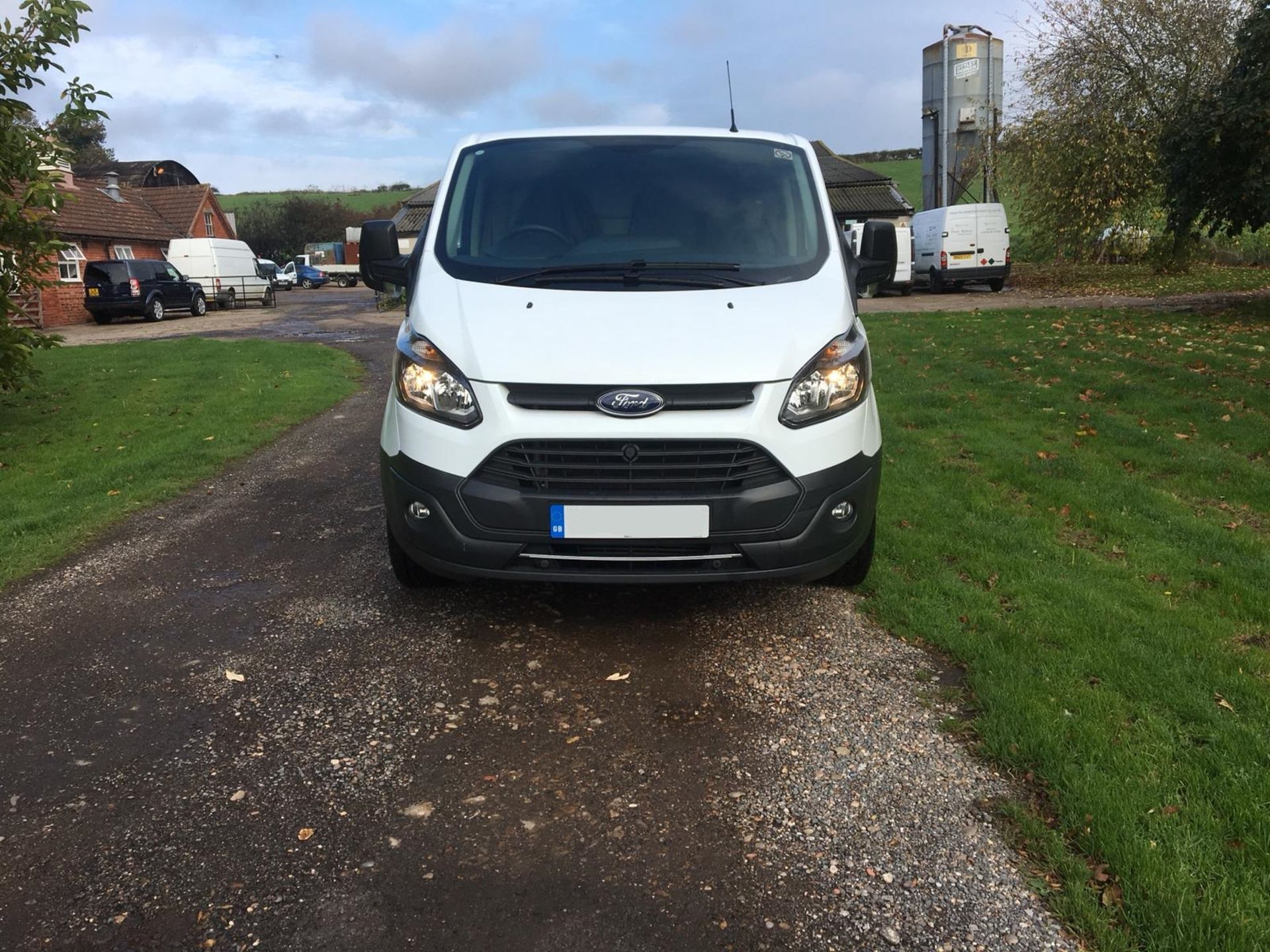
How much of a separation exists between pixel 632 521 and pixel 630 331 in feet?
2.47

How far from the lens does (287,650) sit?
391cm

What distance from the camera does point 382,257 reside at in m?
4.70

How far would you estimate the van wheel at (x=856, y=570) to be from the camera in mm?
4301

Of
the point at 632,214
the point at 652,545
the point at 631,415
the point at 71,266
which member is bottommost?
the point at 652,545

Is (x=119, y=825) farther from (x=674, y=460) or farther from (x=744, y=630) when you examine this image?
(x=744, y=630)

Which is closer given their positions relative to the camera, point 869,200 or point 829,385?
point 829,385

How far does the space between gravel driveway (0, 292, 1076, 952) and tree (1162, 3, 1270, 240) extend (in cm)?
1334

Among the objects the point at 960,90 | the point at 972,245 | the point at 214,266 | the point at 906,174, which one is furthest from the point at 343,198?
the point at 972,245

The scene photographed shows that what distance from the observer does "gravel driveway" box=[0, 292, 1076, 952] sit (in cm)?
233

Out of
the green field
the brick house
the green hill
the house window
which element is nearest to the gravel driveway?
the brick house

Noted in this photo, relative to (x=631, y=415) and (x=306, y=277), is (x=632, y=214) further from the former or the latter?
(x=306, y=277)

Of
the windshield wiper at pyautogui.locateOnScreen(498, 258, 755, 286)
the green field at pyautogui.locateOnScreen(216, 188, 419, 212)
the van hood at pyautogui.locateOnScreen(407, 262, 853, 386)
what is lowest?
the van hood at pyautogui.locateOnScreen(407, 262, 853, 386)

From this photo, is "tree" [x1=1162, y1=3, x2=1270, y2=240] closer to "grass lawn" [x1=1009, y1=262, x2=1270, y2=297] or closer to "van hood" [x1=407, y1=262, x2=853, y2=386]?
"grass lawn" [x1=1009, y1=262, x2=1270, y2=297]

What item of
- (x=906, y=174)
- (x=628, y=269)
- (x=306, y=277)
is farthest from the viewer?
(x=906, y=174)
